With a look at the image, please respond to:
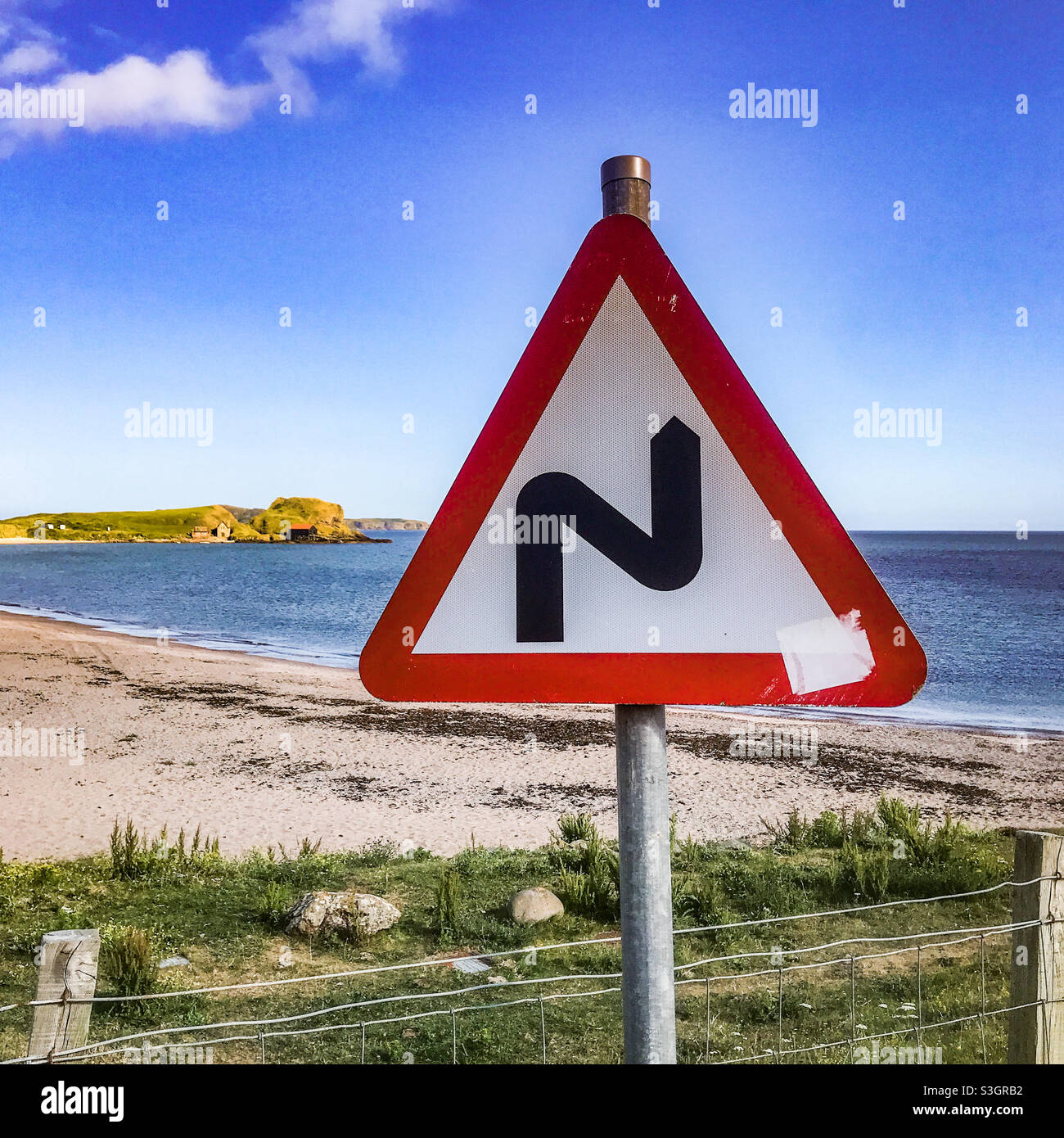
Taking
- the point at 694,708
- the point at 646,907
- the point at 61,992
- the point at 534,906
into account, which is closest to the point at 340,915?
the point at 534,906

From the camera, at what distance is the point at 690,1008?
183 inches

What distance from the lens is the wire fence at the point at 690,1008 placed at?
12.7ft

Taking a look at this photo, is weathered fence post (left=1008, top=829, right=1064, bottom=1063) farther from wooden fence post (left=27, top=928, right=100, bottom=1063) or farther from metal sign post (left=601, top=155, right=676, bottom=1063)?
wooden fence post (left=27, top=928, right=100, bottom=1063)

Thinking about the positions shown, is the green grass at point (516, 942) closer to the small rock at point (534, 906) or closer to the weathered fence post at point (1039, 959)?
the small rock at point (534, 906)

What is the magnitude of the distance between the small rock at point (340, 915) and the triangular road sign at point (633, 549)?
5.02m

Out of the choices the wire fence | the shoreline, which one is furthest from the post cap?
the shoreline

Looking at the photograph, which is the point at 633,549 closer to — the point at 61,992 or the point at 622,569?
the point at 622,569

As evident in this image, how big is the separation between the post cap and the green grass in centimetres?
315

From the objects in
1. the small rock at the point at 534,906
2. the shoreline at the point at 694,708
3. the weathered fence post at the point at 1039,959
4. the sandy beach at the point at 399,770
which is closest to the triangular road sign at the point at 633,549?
the weathered fence post at the point at 1039,959

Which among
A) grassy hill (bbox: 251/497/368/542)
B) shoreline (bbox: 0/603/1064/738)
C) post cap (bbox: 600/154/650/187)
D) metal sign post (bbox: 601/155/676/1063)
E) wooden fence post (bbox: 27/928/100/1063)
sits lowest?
shoreline (bbox: 0/603/1064/738)

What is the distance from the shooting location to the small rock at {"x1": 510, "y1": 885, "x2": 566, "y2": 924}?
5977mm
